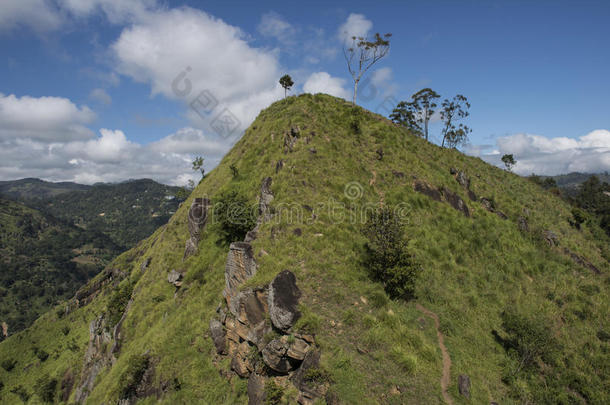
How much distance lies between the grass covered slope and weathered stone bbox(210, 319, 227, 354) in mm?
1023

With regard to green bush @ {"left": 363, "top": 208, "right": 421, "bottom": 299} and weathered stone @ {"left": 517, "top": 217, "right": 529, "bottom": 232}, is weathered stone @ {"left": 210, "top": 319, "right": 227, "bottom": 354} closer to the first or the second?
green bush @ {"left": 363, "top": 208, "right": 421, "bottom": 299}

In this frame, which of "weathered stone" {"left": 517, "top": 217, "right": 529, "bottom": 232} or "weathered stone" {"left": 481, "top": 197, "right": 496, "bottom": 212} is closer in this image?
"weathered stone" {"left": 517, "top": 217, "right": 529, "bottom": 232}

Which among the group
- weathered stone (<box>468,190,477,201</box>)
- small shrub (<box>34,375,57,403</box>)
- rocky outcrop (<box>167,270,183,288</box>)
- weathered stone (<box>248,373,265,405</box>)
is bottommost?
small shrub (<box>34,375,57,403</box>)

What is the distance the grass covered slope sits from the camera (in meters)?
15.3

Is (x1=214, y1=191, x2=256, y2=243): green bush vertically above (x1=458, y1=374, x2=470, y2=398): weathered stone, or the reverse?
(x1=214, y1=191, x2=256, y2=243): green bush

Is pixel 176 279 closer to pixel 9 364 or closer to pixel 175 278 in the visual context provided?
pixel 175 278

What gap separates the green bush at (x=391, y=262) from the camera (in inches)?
757

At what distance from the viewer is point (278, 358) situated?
14.3m

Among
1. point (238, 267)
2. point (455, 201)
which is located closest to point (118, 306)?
point (238, 267)

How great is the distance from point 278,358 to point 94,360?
163ft

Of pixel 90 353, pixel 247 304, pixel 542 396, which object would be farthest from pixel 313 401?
pixel 90 353

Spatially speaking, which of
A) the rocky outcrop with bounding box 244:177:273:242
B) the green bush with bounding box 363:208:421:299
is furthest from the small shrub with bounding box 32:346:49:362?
the green bush with bounding box 363:208:421:299

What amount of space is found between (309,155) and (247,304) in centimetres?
1972

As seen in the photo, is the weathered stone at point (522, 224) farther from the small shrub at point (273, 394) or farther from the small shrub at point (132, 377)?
the small shrub at point (132, 377)
